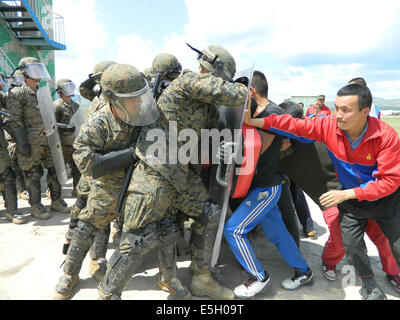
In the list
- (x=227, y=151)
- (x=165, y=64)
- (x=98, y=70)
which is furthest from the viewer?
(x=98, y=70)

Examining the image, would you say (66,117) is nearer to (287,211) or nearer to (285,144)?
(285,144)

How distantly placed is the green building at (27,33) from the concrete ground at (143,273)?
8.25 meters

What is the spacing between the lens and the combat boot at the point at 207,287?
238cm

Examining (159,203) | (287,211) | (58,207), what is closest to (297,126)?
(287,211)

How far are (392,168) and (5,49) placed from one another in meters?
12.2

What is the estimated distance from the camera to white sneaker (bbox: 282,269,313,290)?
2500 millimetres

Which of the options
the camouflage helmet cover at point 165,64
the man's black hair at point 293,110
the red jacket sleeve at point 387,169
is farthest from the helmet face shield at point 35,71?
the red jacket sleeve at point 387,169

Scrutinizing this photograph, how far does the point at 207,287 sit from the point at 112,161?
1.31m

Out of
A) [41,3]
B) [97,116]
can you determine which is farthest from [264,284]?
[41,3]

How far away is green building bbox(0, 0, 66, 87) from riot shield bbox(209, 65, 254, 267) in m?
9.75

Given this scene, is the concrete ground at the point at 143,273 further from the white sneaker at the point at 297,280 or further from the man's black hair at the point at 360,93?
the man's black hair at the point at 360,93

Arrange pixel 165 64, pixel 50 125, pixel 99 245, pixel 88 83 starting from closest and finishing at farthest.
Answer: pixel 99 245 < pixel 165 64 < pixel 88 83 < pixel 50 125

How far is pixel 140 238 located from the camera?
2043 millimetres

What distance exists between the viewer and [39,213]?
13.8ft
